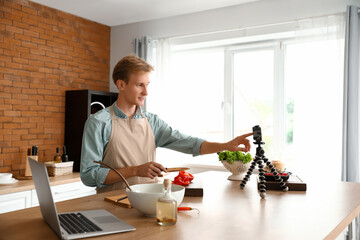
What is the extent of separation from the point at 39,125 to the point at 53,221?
131 inches

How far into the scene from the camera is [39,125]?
13.8ft

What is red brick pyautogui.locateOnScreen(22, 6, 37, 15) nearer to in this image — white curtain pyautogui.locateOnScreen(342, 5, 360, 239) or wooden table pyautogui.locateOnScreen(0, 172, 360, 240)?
wooden table pyautogui.locateOnScreen(0, 172, 360, 240)

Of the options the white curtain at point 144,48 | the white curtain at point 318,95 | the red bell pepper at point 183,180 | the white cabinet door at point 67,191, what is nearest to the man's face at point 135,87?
the red bell pepper at point 183,180

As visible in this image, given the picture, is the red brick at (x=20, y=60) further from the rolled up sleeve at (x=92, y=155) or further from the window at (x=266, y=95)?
the rolled up sleeve at (x=92, y=155)

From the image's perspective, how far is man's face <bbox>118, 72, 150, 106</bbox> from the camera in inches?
85.6

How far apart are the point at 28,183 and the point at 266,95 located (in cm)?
283

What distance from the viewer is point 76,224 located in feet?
4.03

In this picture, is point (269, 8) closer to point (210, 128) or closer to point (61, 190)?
point (210, 128)

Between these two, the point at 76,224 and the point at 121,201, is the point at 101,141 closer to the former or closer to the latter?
the point at 121,201

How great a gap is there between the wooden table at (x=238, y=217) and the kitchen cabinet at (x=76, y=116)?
2718 millimetres

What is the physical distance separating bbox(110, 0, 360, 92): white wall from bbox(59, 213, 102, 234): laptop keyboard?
3335mm

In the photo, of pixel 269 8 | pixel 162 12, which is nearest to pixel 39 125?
pixel 162 12

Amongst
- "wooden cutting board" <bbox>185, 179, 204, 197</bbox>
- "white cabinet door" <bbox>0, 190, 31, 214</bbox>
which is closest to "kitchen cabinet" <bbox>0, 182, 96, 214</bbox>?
"white cabinet door" <bbox>0, 190, 31, 214</bbox>

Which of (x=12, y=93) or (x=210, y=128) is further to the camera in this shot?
(x=210, y=128)
